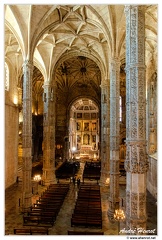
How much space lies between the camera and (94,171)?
93.9ft

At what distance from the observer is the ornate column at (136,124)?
7473mm

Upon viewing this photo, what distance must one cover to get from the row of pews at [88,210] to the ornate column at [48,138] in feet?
19.8

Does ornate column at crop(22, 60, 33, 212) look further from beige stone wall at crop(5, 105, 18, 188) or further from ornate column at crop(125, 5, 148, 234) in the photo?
ornate column at crop(125, 5, 148, 234)

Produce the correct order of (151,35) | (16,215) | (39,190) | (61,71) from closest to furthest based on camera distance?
(16,215) < (151,35) < (39,190) < (61,71)

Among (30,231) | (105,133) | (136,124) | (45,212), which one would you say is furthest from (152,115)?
(30,231)

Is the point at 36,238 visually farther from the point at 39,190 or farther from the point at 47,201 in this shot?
the point at 39,190

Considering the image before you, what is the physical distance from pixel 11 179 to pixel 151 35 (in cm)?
2104

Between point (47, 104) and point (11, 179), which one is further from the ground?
point (47, 104)

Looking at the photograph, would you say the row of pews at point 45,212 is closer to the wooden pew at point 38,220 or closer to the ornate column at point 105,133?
Answer: the wooden pew at point 38,220

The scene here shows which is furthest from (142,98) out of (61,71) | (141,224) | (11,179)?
(61,71)

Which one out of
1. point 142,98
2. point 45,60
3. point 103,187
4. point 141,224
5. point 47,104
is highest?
→ point 45,60

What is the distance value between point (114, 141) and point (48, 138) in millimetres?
11331

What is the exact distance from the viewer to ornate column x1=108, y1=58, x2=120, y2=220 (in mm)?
14641

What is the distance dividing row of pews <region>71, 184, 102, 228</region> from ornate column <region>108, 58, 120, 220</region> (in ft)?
4.03
